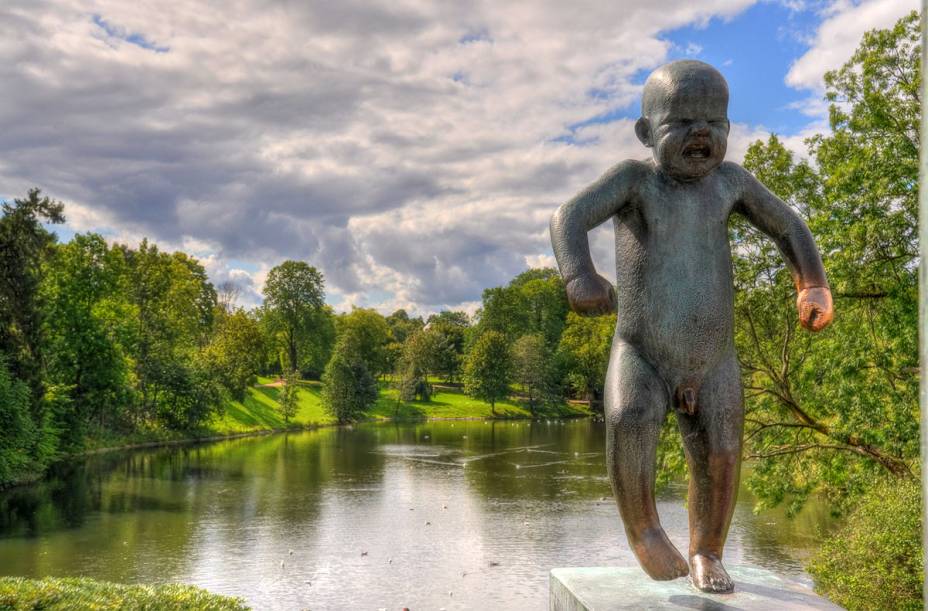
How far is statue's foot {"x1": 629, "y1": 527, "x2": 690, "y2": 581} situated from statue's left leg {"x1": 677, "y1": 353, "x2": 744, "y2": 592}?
0.29 m

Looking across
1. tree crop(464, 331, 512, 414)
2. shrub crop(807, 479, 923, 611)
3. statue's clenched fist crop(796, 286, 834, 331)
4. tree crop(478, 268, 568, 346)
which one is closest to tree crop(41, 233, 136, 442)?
shrub crop(807, 479, 923, 611)

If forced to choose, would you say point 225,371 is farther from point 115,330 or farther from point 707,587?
point 707,587

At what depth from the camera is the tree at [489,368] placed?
67.6 metres

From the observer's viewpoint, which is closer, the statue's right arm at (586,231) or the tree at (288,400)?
the statue's right arm at (586,231)

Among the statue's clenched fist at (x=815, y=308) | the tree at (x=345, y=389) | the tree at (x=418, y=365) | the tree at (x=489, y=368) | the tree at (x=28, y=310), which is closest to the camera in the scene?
the statue's clenched fist at (x=815, y=308)

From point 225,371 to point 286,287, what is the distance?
1676 centimetres

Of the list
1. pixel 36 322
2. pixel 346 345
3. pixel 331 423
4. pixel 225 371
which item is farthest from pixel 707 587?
pixel 346 345

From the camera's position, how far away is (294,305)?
68375 mm

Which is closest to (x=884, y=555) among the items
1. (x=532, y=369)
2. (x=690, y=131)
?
(x=690, y=131)

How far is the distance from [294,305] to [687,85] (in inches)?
2591

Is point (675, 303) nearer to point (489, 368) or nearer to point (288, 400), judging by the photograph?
point (288, 400)

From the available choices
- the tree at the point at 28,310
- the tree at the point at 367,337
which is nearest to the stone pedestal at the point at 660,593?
the tree at the point at 28,310

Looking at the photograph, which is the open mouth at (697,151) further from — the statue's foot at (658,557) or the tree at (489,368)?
the tree at (489,368)

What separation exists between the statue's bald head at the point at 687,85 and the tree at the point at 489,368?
63.3 m
